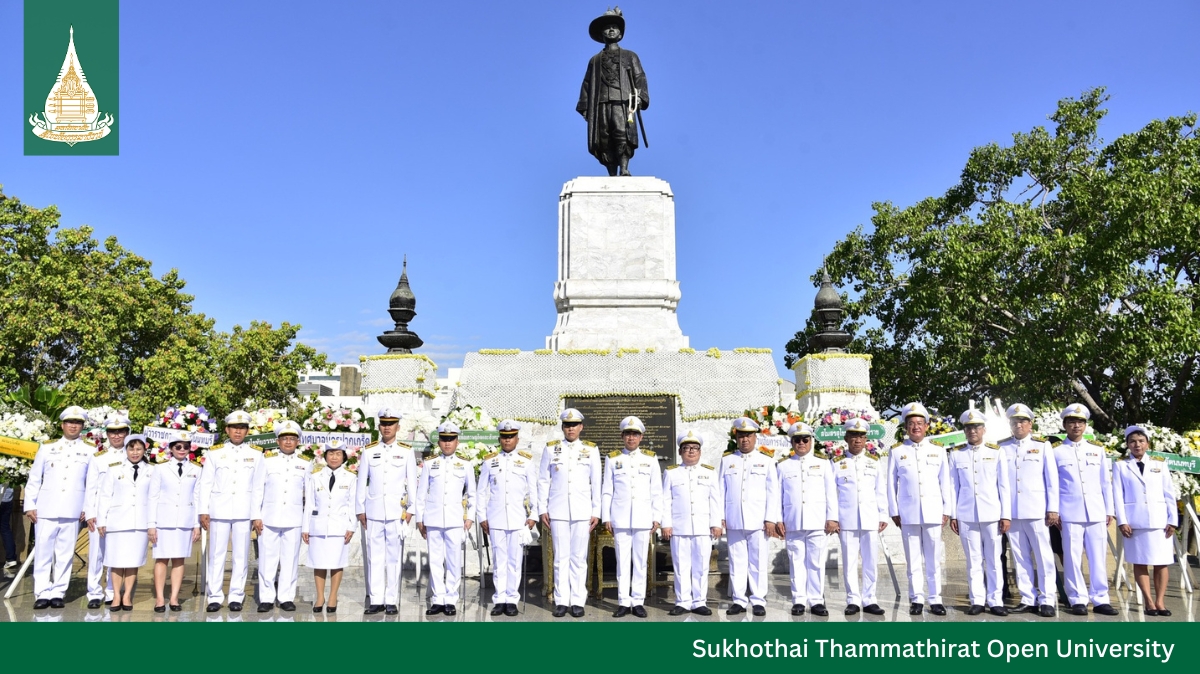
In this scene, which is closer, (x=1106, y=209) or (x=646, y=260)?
(x=646, y=260)

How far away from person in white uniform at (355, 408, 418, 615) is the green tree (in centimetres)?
1454

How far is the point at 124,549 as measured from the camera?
313 inches

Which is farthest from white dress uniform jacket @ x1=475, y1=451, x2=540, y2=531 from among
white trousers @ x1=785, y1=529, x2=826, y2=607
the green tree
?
the green tree

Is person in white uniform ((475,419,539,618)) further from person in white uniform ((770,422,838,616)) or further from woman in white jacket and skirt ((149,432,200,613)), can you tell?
woman in white jacket and skirt ((149,432,200,613))

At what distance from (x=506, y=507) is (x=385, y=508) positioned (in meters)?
1.12

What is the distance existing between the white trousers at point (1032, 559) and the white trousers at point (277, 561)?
651 centimetres

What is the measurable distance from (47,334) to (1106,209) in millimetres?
24204

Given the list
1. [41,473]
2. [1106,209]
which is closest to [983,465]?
[41,473]

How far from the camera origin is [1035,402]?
787 inches

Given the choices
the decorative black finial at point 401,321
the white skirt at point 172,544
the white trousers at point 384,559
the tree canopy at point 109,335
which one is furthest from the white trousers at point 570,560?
the tree canopy at point 109,335

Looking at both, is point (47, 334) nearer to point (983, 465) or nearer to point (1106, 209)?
point (983, 465)

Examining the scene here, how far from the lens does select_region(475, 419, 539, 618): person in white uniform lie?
776cm

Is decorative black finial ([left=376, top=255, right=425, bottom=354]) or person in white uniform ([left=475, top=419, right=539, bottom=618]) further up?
decorative black finial ([left=376, top=255, right=425, bottom=354])

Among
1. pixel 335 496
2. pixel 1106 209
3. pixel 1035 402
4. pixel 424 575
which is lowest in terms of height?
pixel 424 575
